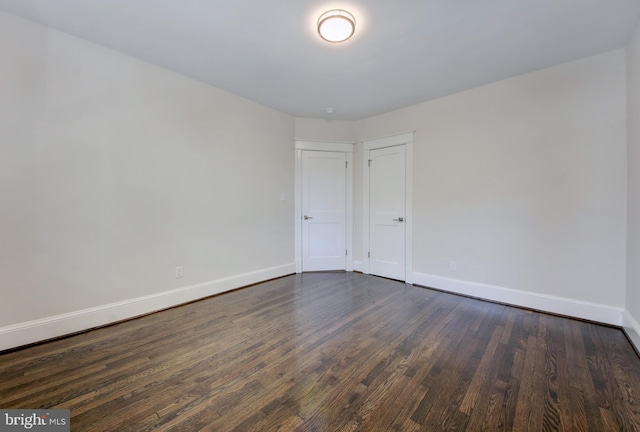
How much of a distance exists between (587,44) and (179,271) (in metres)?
4.65

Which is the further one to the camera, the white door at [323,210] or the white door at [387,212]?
the white door at [323,210]

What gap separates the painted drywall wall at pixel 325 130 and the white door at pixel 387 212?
56cm

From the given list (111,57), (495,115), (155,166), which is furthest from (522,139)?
(111,57)

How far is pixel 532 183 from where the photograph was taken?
2830 millimetres

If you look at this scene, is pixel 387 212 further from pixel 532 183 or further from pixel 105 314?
pixel 105 314

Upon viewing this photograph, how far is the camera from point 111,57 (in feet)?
8.11

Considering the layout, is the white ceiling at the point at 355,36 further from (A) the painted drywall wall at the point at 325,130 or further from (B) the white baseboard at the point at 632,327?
(B) the white baseboard at the point at 632,327

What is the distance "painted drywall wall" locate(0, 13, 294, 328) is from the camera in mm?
2068

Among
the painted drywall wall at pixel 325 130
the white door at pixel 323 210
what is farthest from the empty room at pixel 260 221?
the white door at pixel 323 210

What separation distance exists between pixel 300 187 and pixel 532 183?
3.06m

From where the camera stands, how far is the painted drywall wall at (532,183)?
2.47m

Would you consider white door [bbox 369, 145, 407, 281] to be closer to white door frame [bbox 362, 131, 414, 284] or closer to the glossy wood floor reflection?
white door frame [bbox 362, 131, 414, 284]

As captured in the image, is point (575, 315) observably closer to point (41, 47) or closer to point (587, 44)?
point (587, 44)

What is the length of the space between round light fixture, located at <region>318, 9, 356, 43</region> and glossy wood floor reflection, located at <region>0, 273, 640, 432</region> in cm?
252
